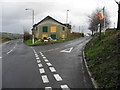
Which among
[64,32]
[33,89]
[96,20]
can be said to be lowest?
[33,89]

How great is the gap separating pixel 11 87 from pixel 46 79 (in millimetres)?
1475

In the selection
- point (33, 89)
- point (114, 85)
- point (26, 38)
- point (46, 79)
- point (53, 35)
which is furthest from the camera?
point (26, 38)

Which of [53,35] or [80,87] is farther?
[53,35]

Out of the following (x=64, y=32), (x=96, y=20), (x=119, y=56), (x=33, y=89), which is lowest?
(x=33, y=89)

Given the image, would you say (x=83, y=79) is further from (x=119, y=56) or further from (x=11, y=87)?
(x=11, y=87)

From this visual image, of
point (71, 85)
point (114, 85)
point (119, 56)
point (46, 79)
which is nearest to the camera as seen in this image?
point (114, 85)

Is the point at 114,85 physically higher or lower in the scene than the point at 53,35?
lower

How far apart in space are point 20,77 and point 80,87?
9.08 ft

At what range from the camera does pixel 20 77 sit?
230 inches

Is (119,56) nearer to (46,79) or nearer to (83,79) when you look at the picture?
(83,79)

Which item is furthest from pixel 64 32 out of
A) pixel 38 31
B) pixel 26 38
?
pixel 26 38

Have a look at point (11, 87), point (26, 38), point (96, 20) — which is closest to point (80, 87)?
point (11, 87)

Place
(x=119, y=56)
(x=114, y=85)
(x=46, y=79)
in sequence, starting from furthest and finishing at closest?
(x=119, y=56) → (x=46, y=79) → (x=114, y=85)

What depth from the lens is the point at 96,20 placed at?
38312 mm
